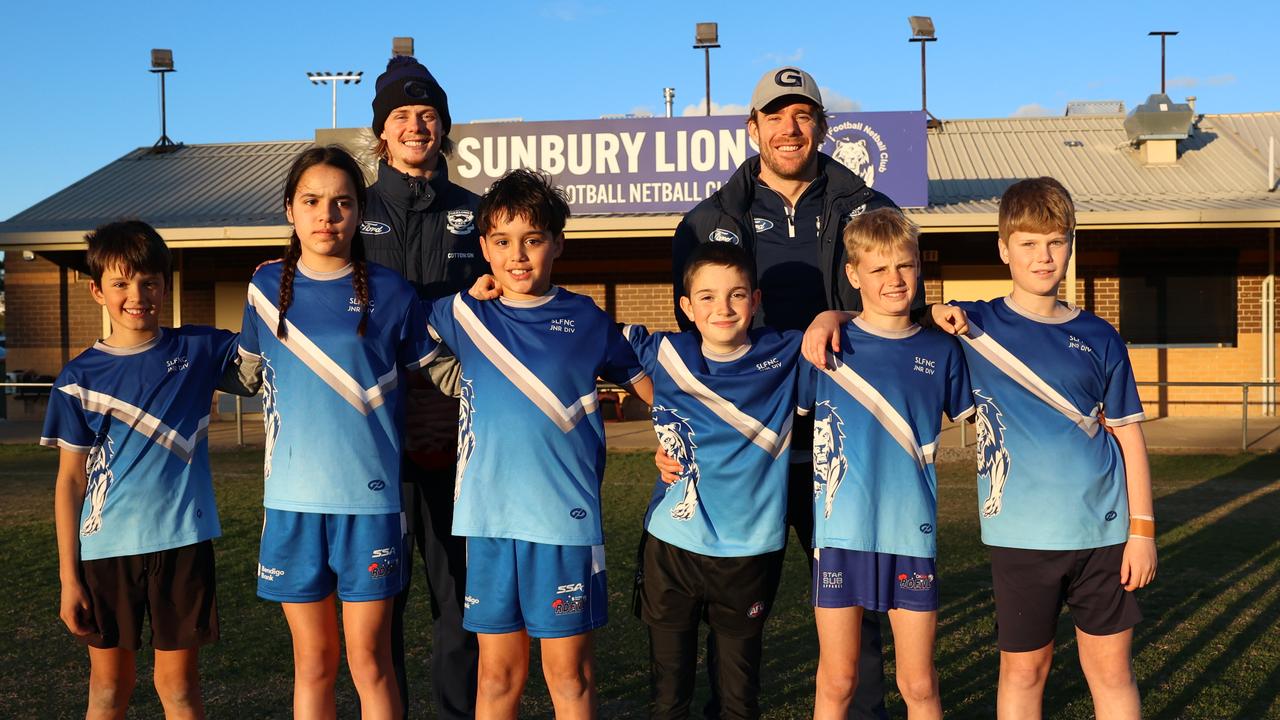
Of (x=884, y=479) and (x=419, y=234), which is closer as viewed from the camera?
(x=884, y=479)

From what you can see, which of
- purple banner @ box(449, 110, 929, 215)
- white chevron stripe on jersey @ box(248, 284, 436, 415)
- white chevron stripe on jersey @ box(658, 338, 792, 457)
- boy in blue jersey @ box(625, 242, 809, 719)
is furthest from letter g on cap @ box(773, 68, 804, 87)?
purple banner @ box(449, 110, 929, 215)

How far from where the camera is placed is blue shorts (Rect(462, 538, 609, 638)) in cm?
308

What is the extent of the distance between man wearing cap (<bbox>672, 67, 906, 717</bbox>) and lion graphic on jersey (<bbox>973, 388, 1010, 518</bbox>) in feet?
1.97

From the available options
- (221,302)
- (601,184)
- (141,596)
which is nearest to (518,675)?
(141,596)

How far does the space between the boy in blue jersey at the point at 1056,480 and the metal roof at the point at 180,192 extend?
13.9 meters

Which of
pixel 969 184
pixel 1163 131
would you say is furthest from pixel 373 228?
pixel 1163 131

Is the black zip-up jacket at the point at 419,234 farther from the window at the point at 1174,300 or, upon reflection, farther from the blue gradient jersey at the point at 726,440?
the window at the point at 1174,300

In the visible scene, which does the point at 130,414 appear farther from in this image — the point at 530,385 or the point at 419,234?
the point at 530,385

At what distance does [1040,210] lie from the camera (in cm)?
318

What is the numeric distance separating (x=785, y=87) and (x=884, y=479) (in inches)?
57.2

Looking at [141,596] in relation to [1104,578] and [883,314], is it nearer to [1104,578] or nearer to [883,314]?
[883,314]

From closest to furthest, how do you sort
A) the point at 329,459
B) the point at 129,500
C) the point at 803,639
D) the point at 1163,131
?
the point at 329,459
the point at 129,500
the point at 803,639
the point at 1163,131

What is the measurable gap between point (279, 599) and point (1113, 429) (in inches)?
102

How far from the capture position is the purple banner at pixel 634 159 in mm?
14453
